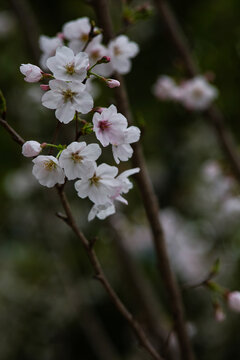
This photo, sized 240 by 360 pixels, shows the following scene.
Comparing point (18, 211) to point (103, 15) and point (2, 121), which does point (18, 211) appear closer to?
point (103, 15)

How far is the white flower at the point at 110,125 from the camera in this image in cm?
65

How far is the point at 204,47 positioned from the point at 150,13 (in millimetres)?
2430

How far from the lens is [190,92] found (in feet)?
5.73

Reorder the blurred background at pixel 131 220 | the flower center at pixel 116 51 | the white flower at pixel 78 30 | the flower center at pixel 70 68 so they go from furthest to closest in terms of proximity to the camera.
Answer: the blurred background at pixel 131 220 → the flower center at pixel 116 51 → the white flower at pixel 78 30 → the flower center at pixel 70 68

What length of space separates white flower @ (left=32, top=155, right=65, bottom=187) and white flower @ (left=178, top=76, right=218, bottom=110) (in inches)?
47.1

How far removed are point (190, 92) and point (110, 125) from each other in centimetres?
117

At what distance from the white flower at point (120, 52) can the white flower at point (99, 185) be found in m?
0.48

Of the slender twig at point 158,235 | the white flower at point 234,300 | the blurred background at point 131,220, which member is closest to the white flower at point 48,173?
the slender twig at point 158,235

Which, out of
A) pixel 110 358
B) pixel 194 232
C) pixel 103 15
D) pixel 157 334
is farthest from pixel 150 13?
pixel 194 232

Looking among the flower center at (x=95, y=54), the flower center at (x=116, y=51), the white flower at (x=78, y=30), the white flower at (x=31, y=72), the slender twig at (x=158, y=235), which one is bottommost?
the slender twig at (x=158, y=235)

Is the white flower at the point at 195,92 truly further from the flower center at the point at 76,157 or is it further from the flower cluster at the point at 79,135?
the flower center at the point at 76,157

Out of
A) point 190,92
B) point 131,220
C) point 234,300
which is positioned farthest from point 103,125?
point 131,220

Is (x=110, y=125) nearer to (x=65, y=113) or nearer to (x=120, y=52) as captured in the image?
(x=65, y=113)

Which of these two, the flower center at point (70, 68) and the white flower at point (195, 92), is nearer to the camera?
the flower center at point (70, 68)
